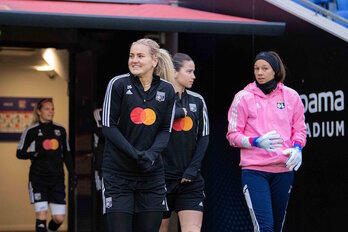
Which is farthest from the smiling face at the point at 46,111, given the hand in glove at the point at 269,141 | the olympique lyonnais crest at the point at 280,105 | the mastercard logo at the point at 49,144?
the hand in glove at the point at 269,141

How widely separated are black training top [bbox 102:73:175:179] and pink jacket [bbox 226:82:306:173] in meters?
0.98

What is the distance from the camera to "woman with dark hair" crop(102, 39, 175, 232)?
211 inches

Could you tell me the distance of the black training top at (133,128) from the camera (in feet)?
17.6

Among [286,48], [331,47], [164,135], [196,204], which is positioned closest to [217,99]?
[286,48]

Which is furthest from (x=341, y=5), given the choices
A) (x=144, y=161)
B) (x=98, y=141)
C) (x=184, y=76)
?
(x=144, y=161)

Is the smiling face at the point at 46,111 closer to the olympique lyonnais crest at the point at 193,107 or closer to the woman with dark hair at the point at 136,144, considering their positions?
the olympique lyonnais crest at the point at 193,107

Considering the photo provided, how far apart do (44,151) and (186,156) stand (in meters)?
3.17

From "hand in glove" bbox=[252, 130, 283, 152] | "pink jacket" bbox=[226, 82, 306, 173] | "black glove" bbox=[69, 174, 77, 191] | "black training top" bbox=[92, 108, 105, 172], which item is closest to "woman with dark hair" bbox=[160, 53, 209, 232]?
"pink jacket" bbox=[226, 82, 306, 173]

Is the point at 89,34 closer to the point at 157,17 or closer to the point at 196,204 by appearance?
the point at 157,17

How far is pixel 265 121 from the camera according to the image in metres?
6.37

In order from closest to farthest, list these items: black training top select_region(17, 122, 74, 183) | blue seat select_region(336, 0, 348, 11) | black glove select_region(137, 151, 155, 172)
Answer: black glove select_region(137, 151, 155, 172), blue seat select_region(336, 0, 348, 11), black training top select_region(17, 122, 74, 183)

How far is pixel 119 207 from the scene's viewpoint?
5.34 metres

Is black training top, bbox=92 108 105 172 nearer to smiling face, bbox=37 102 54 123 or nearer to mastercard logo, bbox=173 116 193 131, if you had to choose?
smiling face, bbox=37 102 54 123

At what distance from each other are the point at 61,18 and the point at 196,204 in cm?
215
